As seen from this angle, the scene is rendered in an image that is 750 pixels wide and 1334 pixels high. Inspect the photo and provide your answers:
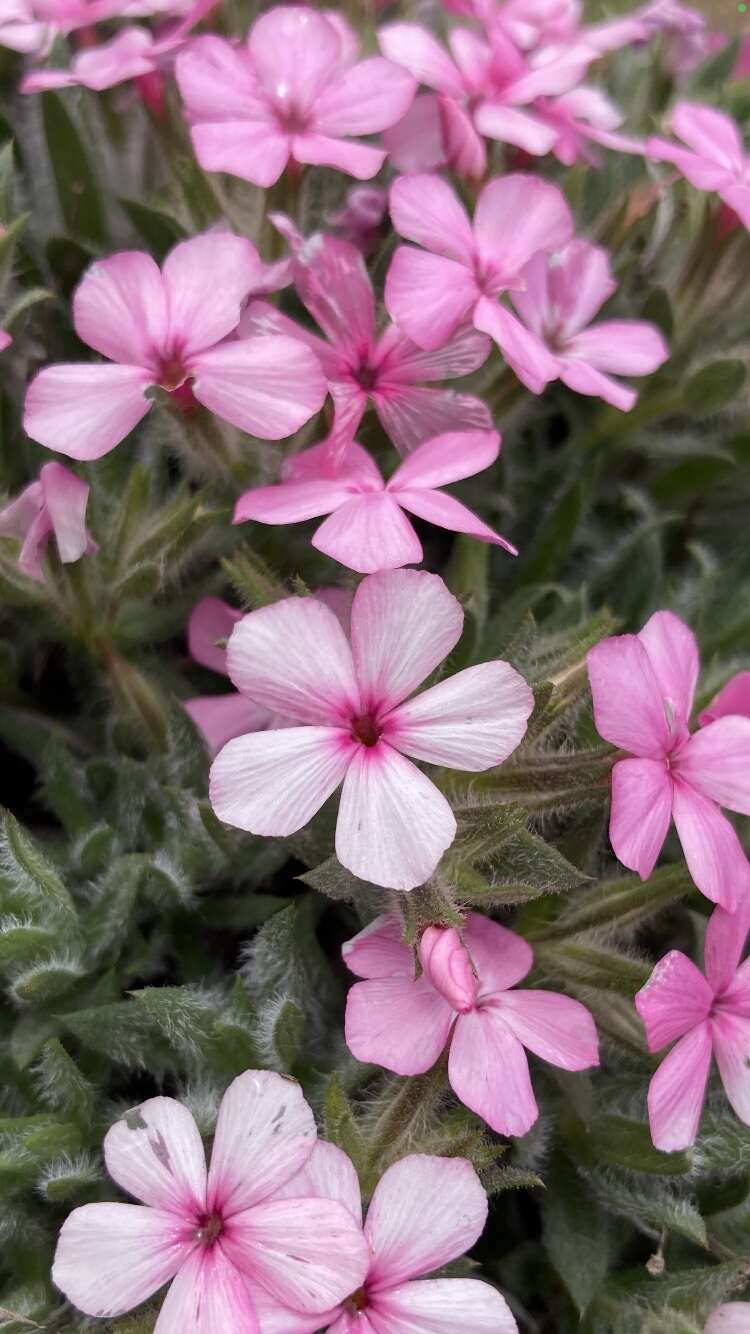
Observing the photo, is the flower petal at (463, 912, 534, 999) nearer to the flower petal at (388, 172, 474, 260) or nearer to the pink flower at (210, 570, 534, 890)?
the pink flower at (210, 570, 534, 890)

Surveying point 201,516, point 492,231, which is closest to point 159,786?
point 201,516

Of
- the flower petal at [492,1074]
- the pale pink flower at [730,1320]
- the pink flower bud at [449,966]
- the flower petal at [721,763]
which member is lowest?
the pale pink flower at [730,1320]

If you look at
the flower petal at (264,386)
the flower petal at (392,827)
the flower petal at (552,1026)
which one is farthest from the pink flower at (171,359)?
the flower petal at (552,1026)

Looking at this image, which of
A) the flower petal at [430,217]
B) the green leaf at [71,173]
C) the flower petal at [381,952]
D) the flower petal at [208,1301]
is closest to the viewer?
the flower petal at [208,1301]

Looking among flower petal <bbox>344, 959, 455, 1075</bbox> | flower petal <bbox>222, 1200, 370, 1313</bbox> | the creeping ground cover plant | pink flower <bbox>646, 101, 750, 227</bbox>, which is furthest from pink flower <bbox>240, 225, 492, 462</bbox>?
flower petal <bbox>222, 1200, 370, 1313</bbox>

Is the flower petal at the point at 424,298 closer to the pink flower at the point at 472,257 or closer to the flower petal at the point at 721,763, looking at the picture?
the pink flower at the point at 472,257

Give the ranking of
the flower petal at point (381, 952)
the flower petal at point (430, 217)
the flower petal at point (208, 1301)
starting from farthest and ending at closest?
the flower petal at point (430, 217)
the flower petal at point (381, 952)
the flower petal at point (208, 1301)

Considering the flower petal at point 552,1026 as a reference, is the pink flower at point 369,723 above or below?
above
